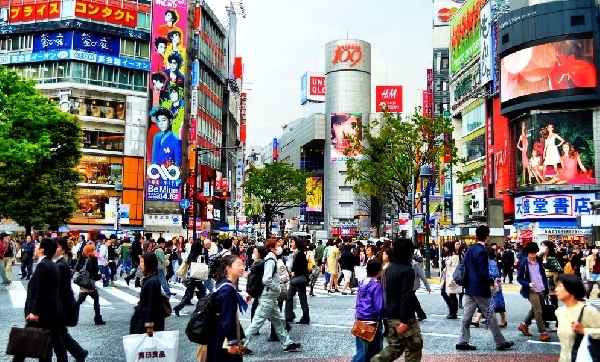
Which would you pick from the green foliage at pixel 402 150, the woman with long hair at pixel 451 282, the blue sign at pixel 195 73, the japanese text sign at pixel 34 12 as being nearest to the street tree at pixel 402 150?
the green foliage at pixel 402 150

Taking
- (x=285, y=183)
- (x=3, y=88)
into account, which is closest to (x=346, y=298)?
(x=3, y=88)

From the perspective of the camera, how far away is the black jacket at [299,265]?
A: 13.5 m

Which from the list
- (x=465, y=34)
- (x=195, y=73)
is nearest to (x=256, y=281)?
(x=195, y=73)

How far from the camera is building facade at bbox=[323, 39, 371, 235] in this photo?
13175 centimetres

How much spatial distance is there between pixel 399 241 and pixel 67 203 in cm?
4193

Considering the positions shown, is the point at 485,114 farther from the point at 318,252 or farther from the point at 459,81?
the point at 318,252

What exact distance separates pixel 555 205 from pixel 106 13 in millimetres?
41538

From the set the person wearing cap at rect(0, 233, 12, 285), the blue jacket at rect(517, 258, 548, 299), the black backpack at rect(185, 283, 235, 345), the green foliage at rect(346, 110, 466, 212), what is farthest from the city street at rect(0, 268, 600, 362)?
the green foliage at rect(346, 110, 466, 212)

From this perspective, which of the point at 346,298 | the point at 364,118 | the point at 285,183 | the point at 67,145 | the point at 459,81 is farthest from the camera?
the point at 364,118

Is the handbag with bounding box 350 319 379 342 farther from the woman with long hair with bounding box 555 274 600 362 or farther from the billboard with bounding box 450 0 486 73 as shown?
the billboard with bounding box 450 0 486 73

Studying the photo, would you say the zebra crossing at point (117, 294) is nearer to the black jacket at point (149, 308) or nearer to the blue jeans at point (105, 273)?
the blue jeans at point (105, 273)

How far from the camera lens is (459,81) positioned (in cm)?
7819

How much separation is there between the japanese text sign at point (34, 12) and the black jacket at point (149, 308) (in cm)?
5630

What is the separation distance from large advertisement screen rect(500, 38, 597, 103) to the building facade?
6963 cm
